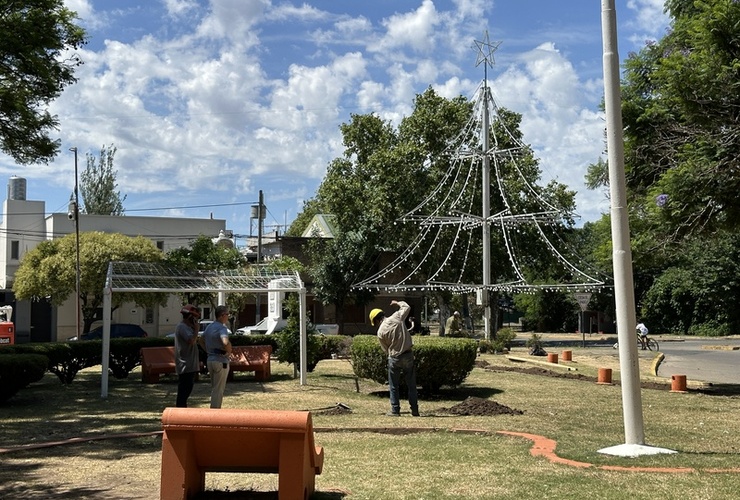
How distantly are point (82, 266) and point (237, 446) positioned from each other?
41.3 m

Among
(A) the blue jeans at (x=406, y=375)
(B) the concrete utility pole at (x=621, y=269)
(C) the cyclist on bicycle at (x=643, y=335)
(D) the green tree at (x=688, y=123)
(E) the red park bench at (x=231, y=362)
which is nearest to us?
(B) the concrete utility pole at (x=621, y=269)

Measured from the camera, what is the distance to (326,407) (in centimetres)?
1405

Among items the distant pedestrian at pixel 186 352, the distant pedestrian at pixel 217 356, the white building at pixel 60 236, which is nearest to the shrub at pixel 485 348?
the distant pedestrian at pixel 186 352

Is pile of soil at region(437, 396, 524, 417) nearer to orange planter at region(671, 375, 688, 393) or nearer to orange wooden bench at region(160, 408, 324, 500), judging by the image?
orange planter at region(671, 375, 688, 393)

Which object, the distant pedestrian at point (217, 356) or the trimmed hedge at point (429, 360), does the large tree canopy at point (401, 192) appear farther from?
the distant pedestrian at point (217, 356)

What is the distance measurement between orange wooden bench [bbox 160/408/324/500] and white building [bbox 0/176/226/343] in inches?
1901

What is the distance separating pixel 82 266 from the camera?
44906mm

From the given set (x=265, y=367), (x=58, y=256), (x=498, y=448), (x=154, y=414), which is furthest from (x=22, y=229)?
(x=498, y=448)

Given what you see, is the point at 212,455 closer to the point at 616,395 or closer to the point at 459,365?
the point at 459,365

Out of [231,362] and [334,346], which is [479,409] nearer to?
[231,362]

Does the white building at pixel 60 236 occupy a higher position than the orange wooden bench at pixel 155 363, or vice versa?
the white building at pixel 60 236

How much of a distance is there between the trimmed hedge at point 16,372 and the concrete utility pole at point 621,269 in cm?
1028

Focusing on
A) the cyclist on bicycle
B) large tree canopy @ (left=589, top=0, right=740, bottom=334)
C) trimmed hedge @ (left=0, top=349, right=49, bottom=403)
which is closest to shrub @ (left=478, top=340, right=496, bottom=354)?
the cyclist on bicycle

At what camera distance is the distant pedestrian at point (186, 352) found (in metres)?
11.8
